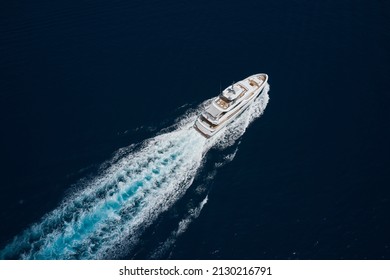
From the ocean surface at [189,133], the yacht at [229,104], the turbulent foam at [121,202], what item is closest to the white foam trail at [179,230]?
the ocean surface at [189,133]

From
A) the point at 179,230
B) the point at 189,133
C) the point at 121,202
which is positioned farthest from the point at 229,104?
the point at 121,202

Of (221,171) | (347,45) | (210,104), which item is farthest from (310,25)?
(221,171)

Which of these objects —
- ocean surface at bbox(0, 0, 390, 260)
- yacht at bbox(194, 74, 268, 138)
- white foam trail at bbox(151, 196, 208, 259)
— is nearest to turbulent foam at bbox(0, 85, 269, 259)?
ocean surface at bbox(0, 0, 390, 260)

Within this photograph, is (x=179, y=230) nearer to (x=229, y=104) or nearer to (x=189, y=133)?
(x=189, y=133)

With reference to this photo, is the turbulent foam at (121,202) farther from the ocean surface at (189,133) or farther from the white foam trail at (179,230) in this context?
the white foam trail at (179,230)

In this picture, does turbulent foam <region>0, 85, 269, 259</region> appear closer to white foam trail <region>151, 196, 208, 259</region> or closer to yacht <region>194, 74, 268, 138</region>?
white foam trail <region>151, 196, 208, 259</region>
